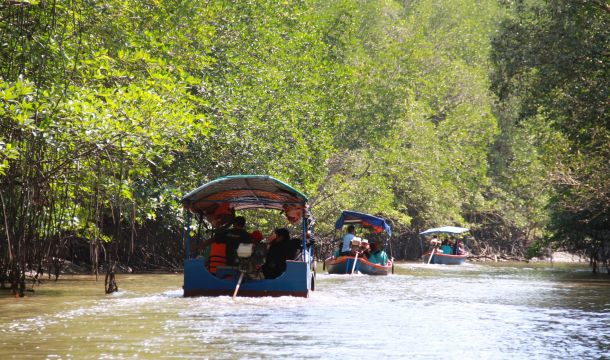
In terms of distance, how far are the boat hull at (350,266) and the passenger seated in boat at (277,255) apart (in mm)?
9499

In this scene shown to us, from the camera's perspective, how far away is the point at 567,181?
23.8 metres

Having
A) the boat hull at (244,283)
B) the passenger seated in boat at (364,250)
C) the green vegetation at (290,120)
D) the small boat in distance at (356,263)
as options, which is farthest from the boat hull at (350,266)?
the boat hull at (244,283)

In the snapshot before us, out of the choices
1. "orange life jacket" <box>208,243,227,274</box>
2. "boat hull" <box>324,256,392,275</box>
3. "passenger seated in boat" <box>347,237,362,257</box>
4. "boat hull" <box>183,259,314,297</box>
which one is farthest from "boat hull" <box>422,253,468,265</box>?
"boat hull" <box>183,259,314,297</box>

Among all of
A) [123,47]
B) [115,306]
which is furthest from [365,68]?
[115,306]

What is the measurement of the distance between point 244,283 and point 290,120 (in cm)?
1220

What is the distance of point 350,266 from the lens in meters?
26.0

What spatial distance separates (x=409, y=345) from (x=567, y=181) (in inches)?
561

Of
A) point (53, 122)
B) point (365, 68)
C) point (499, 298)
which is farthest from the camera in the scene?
point (365, 68)

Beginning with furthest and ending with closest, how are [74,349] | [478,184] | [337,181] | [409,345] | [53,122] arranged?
[478,184]
[337,181]
[53,122]
[409,345]
[74,349]

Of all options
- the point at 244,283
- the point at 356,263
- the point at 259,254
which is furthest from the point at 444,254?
the point at 244,283

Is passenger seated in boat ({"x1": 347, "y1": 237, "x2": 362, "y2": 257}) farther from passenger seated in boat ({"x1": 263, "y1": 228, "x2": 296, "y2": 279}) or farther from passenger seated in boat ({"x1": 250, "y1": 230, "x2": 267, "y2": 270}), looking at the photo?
passenger seated in boat ({"x1": 250, "y1": 230, "x2": 267, "y2": 270})

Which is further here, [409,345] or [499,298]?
[499,298]

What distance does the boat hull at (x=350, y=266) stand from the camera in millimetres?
25984

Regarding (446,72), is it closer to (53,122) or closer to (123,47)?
(123,47)
